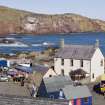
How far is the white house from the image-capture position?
50656mm

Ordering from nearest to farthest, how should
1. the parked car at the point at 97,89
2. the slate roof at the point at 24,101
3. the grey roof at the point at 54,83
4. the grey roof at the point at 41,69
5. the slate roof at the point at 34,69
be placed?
the slate roof at the point at 24,101, the grey roof at the point at 54,83, the parked car at the point at 97,89, the grey roof at the point at 41,69, the slate roof at the point at 34,69

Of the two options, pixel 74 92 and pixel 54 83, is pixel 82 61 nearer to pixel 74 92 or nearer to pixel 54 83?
pixel 54 83

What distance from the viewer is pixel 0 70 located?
2186 inches

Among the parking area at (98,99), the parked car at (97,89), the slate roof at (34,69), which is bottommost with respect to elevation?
the parked car at (97,89)

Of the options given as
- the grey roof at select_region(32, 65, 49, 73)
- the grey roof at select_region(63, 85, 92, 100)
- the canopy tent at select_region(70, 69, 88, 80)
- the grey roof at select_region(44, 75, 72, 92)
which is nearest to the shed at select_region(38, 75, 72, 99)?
the grey roof at select_region(44, 75, 72, 92)

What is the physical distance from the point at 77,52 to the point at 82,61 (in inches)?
57.1

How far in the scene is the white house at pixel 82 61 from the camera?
50.7 m

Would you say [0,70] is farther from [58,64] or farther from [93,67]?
[93,67]

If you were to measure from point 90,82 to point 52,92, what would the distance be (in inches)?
494

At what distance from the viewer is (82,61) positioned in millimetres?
50844

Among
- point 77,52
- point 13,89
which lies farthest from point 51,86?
point 77,52

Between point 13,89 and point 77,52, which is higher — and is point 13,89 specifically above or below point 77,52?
below

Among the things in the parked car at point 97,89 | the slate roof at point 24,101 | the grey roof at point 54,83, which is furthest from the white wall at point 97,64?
the slate roof at point 24,101

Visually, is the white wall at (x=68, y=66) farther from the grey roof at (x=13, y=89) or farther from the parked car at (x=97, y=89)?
the grey roof at (x=13, y=89)
